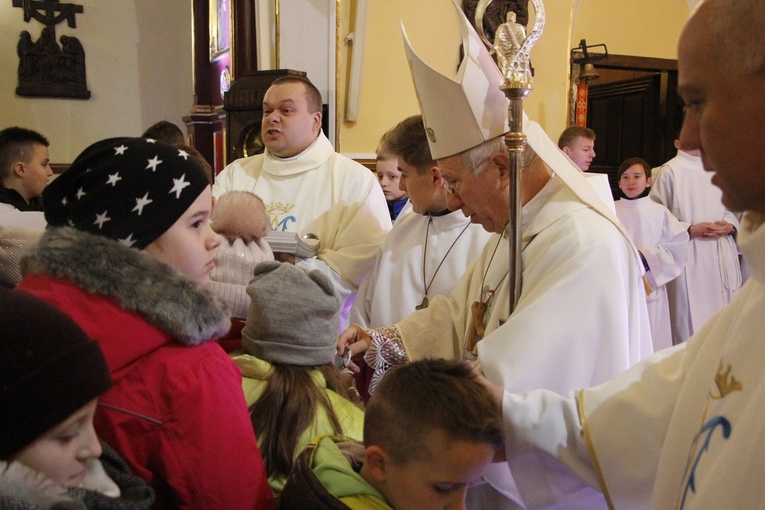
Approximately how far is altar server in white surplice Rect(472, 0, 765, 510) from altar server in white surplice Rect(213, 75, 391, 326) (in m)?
2.22

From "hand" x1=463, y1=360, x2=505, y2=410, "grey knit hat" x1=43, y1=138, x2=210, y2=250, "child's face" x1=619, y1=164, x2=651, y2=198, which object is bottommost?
"hand" x1=463, y1=360, x2=505, y2=410

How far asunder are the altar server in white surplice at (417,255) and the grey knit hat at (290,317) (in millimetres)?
1421

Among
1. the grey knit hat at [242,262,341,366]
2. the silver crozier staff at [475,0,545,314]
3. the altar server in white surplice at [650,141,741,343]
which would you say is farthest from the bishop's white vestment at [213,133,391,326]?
the altar server in white surplice at [650,141,741,343]

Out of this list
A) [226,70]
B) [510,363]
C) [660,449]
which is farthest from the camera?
[226,70]

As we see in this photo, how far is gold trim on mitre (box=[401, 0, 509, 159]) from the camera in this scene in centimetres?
240

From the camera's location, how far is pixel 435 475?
149 centimetres

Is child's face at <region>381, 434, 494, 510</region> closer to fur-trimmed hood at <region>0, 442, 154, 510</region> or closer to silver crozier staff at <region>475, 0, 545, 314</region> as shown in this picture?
fur-trimmed hood at <region>0, 442, 154, 510</region>

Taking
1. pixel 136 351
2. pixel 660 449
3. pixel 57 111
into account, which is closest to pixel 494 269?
pixel 660 449

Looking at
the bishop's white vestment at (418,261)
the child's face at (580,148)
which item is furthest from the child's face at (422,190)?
the child's face at (580,148)

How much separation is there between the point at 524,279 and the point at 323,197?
221cm

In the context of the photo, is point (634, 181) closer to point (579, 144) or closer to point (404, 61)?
point (579, 144)

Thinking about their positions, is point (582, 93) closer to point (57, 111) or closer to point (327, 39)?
point (327, 39)

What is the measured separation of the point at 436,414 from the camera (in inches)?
58.7

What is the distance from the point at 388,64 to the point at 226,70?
2.22m
